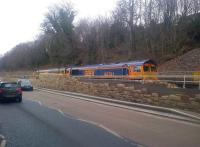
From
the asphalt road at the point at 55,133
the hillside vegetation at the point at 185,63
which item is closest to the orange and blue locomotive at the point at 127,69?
the hillside vegetation at the point at 185,63

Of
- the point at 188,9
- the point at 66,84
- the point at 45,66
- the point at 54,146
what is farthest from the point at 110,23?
Result: the point at 54,146

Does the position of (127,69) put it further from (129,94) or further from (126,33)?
(126,33)

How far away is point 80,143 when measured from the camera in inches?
349

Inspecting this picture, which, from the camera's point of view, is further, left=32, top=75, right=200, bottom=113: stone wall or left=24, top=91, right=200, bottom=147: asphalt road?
left=32, top=75, right=200, bottom=113: stone wall

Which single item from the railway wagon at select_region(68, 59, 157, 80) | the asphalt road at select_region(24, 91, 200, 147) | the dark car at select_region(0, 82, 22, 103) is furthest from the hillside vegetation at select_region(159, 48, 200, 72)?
the asphalt road at select_region(24, 91, 200, 147)

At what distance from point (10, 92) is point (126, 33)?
38256 mm

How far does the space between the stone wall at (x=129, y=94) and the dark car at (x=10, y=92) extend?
5896mm

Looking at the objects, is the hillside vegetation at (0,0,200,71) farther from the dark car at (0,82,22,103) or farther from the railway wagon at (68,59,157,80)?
the dark car at (0,82,22,103)

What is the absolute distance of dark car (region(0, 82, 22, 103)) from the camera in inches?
906

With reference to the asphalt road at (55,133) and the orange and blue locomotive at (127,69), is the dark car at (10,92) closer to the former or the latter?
the asphalt road at (55,133)

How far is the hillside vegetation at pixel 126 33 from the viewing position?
46.0 m

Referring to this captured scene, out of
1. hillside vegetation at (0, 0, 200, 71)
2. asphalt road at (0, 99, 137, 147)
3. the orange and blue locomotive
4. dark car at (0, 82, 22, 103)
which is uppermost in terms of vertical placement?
hillside vegetation at (0, 0, 200, 71)

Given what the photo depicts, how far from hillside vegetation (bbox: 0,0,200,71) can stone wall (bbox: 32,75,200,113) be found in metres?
17.7

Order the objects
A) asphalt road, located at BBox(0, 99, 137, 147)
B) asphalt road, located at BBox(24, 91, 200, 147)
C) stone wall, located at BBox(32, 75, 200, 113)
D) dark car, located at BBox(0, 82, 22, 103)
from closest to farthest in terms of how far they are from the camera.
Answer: asphalt road, located at BBox(0, 99, 137, 147), asphalt road, located at BBox(24, 91, 200, 147), stone wall, located at BBox(32, 75, 200, 113), dark car, located at BBox(0, 82, 22, 103)
